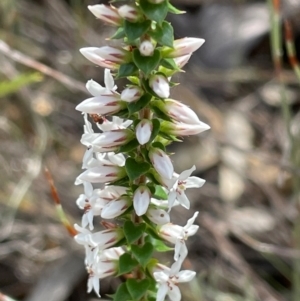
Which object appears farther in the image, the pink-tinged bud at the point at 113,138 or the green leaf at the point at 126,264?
the green leaf at the point at 126,264

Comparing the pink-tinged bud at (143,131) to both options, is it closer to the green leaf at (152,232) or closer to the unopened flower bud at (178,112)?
the unopened flower bud at (178,112)

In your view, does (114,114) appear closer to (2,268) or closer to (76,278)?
(76,278)

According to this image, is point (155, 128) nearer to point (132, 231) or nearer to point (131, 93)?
point (131, 93)

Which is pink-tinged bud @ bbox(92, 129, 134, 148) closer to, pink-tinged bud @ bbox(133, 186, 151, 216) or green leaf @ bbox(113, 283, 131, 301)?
pink-tinged bud @ bbox(133, 186, 151, 216)

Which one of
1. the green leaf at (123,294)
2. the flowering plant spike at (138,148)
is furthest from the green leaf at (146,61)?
the green leaf at (123,294)

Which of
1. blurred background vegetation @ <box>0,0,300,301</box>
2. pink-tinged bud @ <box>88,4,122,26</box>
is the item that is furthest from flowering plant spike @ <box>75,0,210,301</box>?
blurred background vegetation @ <box>0,0,300,301</box>
